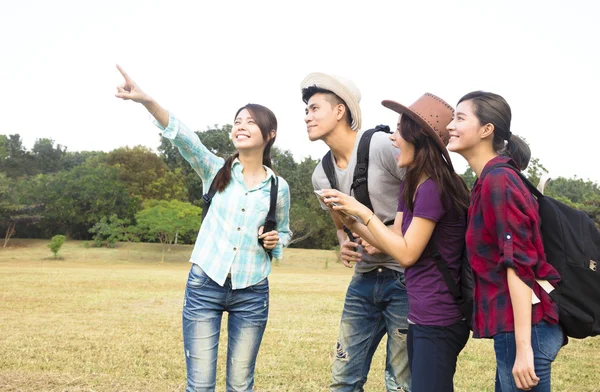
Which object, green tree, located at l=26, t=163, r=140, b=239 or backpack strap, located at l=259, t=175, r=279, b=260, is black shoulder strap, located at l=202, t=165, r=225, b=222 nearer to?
backpack strap, located at l=259, t=175, r=279, b=260

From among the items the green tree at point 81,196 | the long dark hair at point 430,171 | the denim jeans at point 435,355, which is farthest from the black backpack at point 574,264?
the green tree at point 81,196

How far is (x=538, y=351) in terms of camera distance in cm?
240

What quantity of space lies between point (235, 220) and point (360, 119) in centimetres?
105

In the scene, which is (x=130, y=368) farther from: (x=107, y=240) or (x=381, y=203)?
(x=107, y=240)

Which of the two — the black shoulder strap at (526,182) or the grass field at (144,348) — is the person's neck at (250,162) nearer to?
the black shoulder strap at (526,182)

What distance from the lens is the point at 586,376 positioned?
22.5 ft

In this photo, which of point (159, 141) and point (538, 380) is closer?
point (538, 380)

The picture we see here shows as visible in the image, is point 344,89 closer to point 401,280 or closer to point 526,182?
point 401,280

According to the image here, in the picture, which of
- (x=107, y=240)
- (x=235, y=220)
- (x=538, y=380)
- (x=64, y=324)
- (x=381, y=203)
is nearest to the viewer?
(x=538, y=380)

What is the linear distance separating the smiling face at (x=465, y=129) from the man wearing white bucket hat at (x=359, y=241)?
0.76m

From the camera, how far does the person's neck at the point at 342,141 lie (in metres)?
3.70

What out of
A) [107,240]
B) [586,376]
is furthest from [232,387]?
[107,240]

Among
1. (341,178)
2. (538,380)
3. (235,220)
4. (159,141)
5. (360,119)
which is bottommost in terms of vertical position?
(538,380)

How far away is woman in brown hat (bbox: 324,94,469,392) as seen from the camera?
2697 mm
